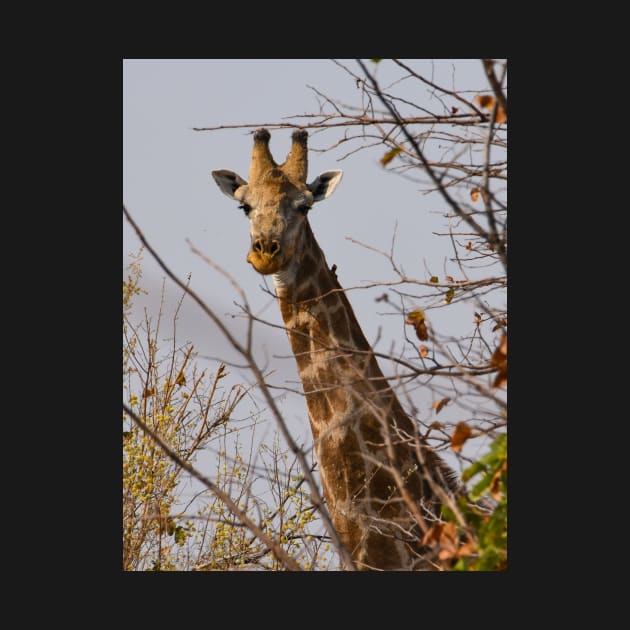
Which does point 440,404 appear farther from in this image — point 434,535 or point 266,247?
point 266,247

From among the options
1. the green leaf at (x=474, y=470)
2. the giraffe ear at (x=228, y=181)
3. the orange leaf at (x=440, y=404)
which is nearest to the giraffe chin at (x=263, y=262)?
the giraffe ear at (x=228, y=181)

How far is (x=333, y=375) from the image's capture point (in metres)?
6.69

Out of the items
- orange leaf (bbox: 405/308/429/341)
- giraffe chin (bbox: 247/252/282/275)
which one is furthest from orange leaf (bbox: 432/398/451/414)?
giraffe chin (bbox: 247/252/282/275)

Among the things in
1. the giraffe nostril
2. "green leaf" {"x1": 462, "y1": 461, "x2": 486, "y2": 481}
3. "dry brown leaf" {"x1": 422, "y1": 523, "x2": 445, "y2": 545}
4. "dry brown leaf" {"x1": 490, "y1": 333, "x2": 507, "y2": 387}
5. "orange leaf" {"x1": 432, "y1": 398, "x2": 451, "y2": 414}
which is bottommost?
"dry brown leaf" {"x1": 422, "y1": 523, "x2": 445, "y2": 545}

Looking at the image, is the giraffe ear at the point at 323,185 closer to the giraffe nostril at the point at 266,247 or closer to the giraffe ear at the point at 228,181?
the giraffe ear at the point at 228,181

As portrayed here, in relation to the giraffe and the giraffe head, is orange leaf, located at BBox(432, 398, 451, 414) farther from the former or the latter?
the giraffe head

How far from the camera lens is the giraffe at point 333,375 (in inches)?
255

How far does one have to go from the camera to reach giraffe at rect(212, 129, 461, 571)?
6469mm

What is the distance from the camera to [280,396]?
271 inches

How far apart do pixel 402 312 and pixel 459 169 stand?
3.72ft

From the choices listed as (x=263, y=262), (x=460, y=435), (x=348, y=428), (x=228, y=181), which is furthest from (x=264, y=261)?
(x=460, y=435)

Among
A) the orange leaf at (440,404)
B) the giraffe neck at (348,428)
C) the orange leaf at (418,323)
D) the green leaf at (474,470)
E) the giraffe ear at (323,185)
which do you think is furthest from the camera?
the giraffe ear at (323,185)
